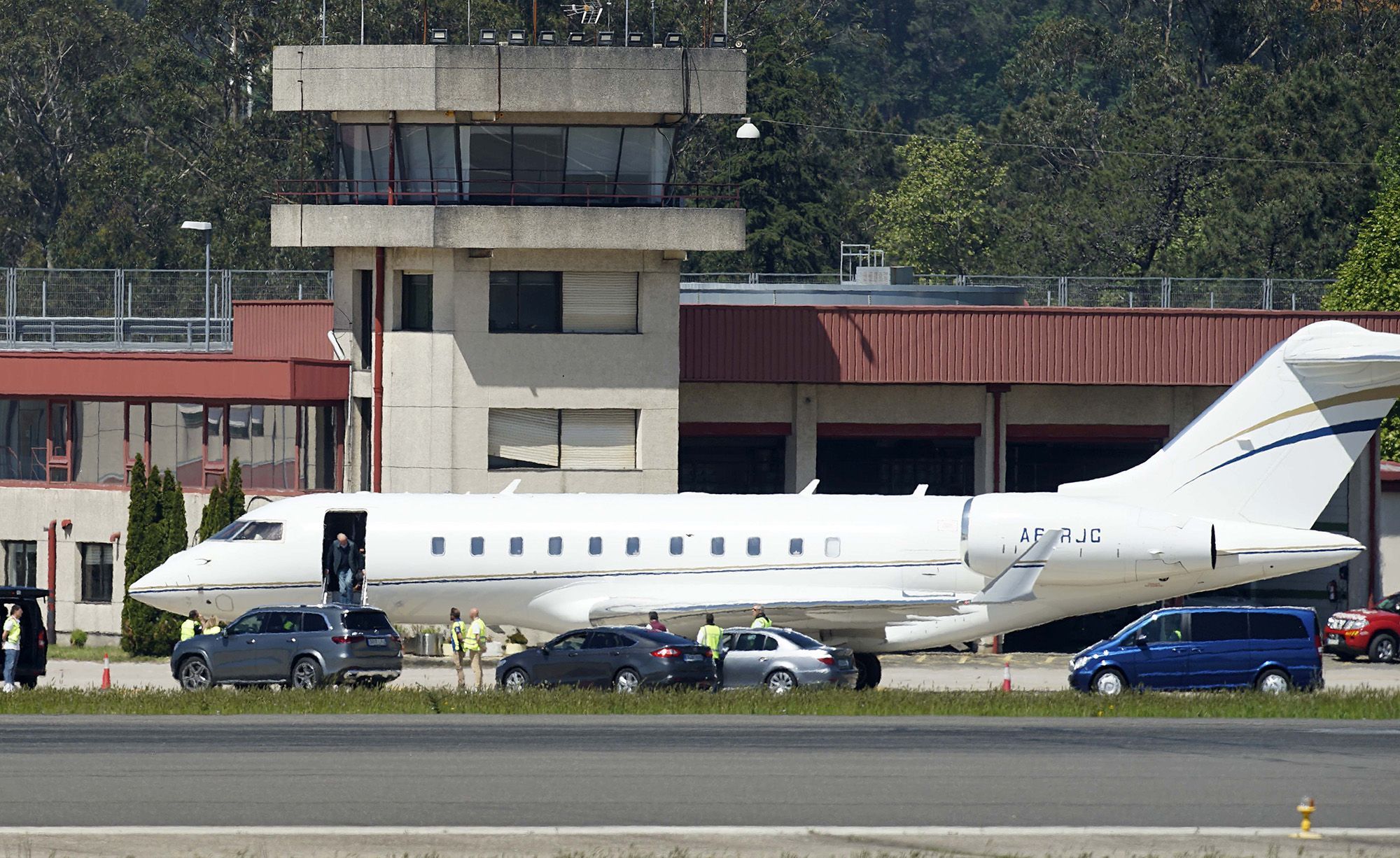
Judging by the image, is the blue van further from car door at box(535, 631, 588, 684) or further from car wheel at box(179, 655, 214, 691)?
car wheel at box(179, 655, 214, 691)

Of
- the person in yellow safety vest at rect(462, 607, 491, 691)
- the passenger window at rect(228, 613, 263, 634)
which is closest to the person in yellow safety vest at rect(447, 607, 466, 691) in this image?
the person in yellow safety vest at rect(462, 607, 491, 691)

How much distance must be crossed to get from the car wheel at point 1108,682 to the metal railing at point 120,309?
105 feet

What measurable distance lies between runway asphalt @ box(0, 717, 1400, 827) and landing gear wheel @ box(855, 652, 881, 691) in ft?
27.0

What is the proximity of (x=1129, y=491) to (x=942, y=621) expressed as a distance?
501cm

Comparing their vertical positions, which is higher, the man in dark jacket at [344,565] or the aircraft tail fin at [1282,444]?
the aircraft tail fin at [1282,444]

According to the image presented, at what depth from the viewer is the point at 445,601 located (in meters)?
37.6

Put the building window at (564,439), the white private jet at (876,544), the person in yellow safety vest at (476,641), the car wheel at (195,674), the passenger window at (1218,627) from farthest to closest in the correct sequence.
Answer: the building window at (564,439) → the white private jet at (876,544) → the person in yellow safety vest at (476,641) → the passenger window at (1218,627) → the car wheel at (195,674)

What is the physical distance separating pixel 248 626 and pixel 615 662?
6643 mm

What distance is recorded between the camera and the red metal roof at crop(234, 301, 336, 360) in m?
53.3

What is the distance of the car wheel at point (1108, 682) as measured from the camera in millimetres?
35219

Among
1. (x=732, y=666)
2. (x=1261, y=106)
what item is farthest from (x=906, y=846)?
(x=1261, y=106)

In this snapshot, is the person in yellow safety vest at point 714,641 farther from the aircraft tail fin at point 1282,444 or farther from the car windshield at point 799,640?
the aircraft tail fin at point 1282,444

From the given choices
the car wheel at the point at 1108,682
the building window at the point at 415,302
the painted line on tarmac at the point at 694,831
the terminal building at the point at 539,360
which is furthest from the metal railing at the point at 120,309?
the painted line on tarmac at the point at 694,831

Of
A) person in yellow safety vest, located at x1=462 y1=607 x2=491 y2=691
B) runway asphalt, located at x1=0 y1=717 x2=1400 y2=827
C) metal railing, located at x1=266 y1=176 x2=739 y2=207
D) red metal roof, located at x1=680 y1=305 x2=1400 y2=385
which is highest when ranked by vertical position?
metal railing, located at x1=266 y1=176 x2=739 y2=207
